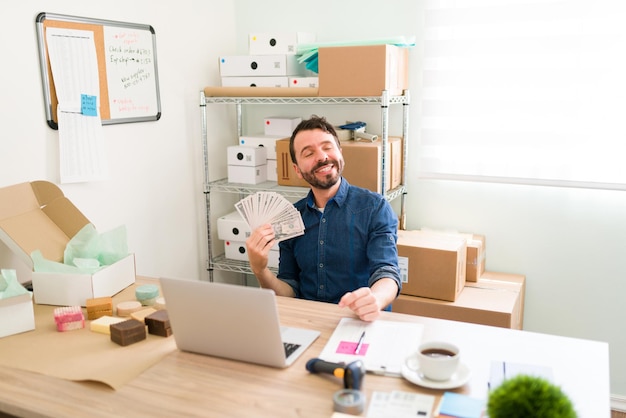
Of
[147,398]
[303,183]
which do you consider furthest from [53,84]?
[147,398]

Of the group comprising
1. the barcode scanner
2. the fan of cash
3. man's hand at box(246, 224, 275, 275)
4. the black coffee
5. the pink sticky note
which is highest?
the fan of cash

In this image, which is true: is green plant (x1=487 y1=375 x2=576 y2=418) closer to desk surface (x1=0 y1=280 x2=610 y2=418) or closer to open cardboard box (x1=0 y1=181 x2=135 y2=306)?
desk surface (x1=0 y1=280 x2=610 y2=418)

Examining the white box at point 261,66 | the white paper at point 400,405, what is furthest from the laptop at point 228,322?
the white box at point 261,66

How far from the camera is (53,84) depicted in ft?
7.70

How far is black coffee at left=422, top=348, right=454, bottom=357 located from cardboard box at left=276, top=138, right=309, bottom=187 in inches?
65.2

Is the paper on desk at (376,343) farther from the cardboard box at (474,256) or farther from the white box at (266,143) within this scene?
the white box at (266,143)

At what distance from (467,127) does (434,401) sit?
6.38 ft

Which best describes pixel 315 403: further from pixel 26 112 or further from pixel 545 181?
pixel 545 181

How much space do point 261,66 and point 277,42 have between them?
0.15 m

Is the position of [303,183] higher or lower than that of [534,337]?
higher

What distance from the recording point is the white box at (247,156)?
309 centimetres

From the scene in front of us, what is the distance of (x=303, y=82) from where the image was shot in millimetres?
2916

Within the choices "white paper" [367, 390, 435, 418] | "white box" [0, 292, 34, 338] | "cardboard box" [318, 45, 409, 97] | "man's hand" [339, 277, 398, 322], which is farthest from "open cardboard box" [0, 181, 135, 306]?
"cardboard box" [318, 45, 409, 97]

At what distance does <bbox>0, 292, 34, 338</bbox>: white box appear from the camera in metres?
1.65
